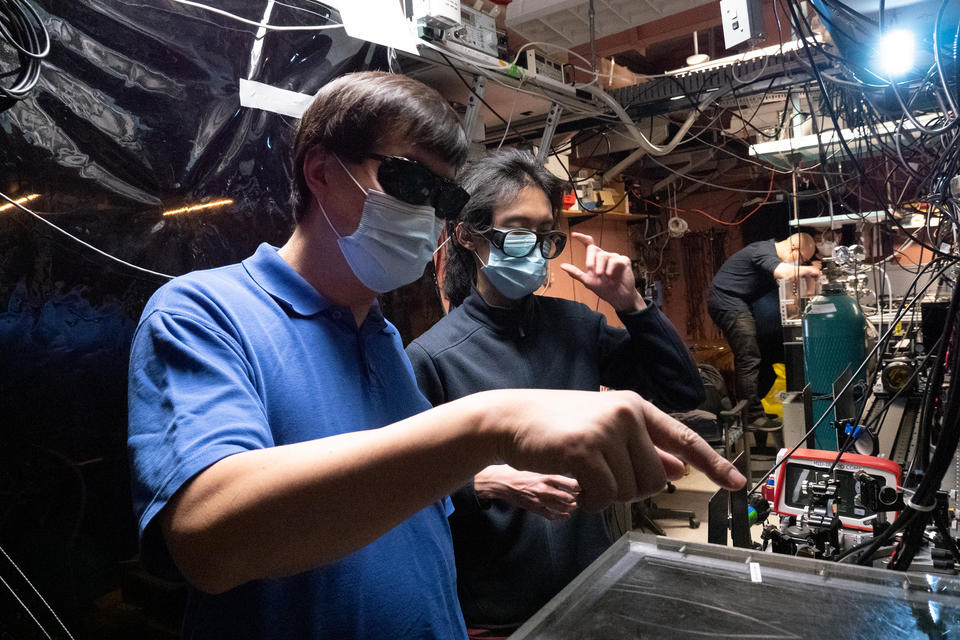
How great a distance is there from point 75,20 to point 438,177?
107 centimetres

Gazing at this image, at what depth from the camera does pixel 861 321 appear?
2.76 metres

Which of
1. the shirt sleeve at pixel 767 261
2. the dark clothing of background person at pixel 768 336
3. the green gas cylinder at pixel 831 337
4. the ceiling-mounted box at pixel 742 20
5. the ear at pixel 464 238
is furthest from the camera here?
the dark clothing of background person at pixel 768 336

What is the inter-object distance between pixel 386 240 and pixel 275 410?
A: 0.37 metres

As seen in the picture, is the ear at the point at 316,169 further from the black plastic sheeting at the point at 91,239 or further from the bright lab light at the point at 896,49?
the bright lab light at the point at 896,49

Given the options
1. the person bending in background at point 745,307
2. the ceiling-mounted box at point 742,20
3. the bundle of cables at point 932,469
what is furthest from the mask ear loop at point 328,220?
the person bending in background at point 745,307

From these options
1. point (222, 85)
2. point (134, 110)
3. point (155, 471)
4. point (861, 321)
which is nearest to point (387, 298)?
point (222, 85)

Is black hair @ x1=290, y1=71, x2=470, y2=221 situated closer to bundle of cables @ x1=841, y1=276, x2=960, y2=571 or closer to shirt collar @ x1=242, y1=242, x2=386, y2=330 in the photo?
shirt collar @ x1=242, y1=242, x2=386, y2=330

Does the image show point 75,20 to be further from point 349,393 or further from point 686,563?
point 686,563

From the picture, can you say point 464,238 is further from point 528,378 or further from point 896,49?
point 896,49

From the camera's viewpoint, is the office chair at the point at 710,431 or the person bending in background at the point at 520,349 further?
the office chair at the point at 710,431

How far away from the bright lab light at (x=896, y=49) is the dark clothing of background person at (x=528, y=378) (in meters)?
0.76

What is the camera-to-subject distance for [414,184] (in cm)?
104

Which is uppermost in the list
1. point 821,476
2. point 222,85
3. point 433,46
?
point 433,46

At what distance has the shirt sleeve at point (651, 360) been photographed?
1650mm
